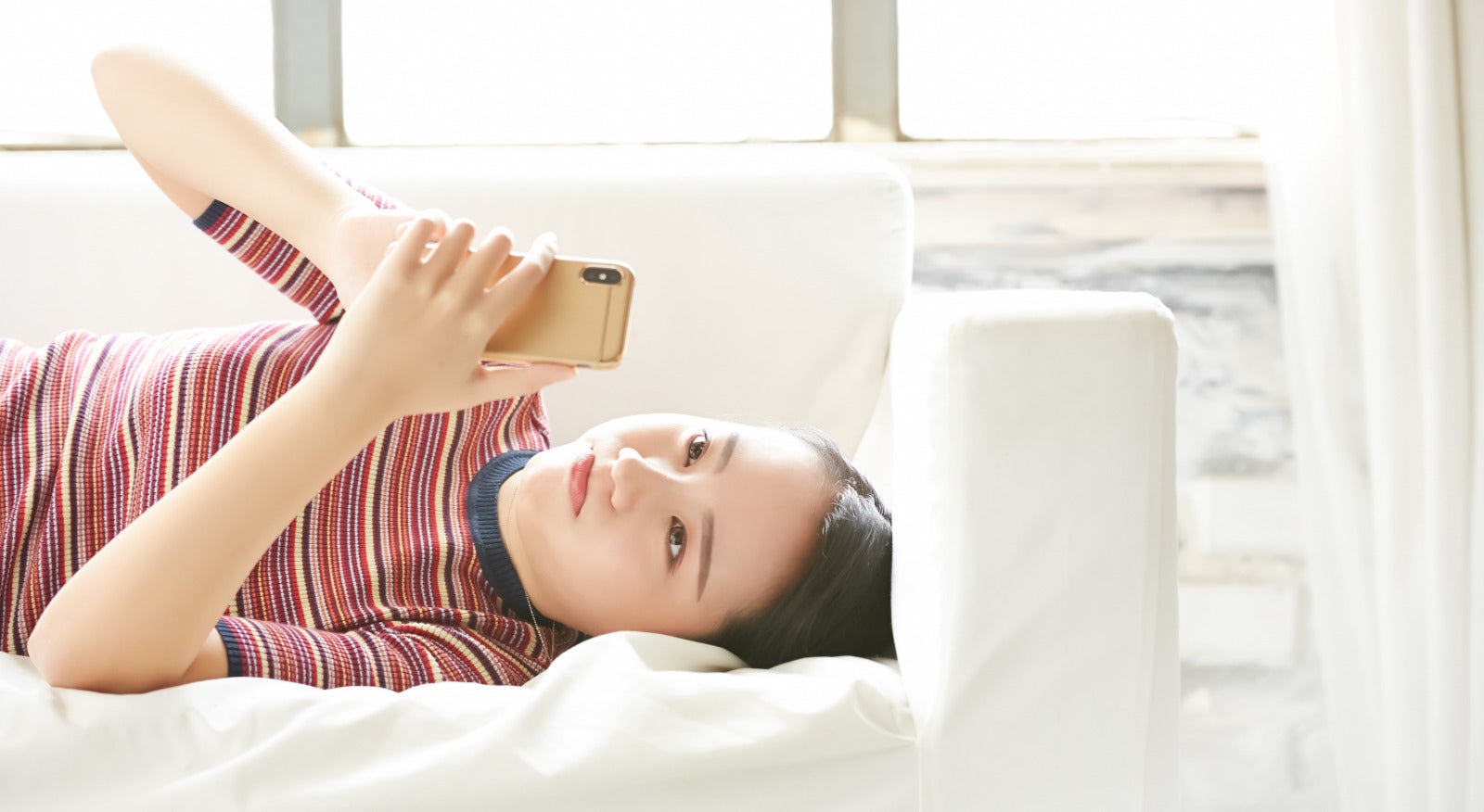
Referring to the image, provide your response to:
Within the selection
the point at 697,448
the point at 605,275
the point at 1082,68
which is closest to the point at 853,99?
the point at 1082,68

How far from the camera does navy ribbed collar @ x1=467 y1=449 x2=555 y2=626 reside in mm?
924

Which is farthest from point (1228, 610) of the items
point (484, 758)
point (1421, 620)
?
point (484, 758)

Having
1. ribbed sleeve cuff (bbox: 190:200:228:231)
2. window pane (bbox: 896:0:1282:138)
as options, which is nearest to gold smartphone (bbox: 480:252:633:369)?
ribbed sleeve cuff (bbox: 190:200:228:231)

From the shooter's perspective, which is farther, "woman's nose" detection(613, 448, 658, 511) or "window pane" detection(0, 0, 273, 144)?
"window pane" detection(0, 0, 273, 144)

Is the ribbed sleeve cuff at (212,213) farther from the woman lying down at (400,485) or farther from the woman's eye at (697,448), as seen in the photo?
the woman's eye at (697,448)

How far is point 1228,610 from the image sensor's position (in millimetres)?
1681

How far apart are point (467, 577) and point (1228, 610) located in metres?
1.24

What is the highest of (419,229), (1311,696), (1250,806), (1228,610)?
(419,229)

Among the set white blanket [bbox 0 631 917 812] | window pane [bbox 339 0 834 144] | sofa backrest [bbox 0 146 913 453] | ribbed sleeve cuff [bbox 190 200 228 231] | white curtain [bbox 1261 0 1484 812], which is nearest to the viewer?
white blanket [bbox 0 631 917 812]

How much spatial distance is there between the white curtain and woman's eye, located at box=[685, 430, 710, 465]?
99 centimetres

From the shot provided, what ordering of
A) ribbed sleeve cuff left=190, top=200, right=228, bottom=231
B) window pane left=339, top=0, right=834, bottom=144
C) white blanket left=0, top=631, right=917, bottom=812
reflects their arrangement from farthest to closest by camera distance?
window pane left=339, top=0, right=834, bottom=144 → ribbed sleeve cuff left=190, top=200, right=228, bottom=231 → white blanket left=0, top=631, right=917, bottom=812

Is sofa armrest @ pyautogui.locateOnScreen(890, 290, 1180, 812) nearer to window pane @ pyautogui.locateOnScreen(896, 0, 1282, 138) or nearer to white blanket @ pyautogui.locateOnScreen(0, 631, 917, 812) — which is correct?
white blanket @ pyautogui.locateOnScreen(0, 631, 917, 812)

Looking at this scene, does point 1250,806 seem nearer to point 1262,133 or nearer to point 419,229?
point 1262,133

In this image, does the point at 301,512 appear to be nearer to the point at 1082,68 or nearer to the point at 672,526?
the point at 672,526
